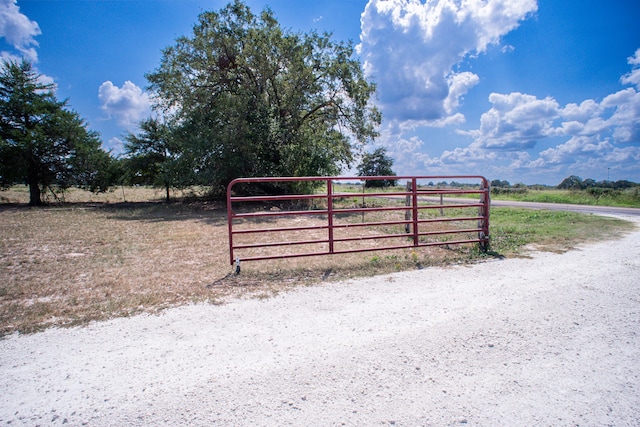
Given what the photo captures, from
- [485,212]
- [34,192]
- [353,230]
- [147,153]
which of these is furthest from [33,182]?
[485,212]

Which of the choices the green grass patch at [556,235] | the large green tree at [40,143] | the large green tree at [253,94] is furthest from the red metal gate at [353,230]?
the large green tree at [40,143]

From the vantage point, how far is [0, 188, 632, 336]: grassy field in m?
4.34

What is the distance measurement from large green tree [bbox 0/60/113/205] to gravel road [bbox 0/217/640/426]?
24.8 m

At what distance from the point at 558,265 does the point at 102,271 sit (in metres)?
8.58

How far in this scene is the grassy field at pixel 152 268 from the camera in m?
4.34

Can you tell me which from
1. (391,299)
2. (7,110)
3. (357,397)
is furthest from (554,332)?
(7,110)

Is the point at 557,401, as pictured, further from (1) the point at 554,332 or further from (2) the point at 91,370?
(2) the point at 91,370

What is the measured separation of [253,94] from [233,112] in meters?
1.92

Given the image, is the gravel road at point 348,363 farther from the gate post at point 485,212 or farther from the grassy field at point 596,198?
the grassy field at point 596,198

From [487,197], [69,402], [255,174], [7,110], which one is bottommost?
[69,402]

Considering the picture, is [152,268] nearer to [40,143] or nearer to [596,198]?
[40,143]

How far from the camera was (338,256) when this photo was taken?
23.0 ft

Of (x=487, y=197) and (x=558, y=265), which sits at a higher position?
(x=487, y=197)

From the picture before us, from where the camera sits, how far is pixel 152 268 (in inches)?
243
